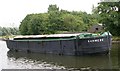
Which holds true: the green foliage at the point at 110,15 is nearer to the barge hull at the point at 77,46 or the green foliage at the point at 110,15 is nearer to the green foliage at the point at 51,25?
the barge hull at the point at 77,46

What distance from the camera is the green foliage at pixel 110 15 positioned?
2688 inches

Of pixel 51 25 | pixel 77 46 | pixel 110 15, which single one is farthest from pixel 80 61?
pixel 51 25

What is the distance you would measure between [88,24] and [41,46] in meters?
94.2

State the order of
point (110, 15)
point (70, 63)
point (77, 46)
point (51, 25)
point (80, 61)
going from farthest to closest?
point (51, 25), point (110, 15), point (77, 46), point (80, 61), point (70, 63)

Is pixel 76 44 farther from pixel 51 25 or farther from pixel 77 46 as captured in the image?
pixel 51 25

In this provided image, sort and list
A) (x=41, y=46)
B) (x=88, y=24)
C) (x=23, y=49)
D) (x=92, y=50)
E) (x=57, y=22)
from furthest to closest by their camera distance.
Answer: (x=88, y=24)
(x=57, y=22)
(x=23, y=49)
(x=41, y=46)
(x=92, y=50)

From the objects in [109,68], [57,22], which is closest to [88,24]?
[57,22]

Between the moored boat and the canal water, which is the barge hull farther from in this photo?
the canal water

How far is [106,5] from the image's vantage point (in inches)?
2778

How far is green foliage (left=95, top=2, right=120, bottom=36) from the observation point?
6827cm

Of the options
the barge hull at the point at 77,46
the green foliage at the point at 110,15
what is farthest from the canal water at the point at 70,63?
the green foliage at the point at 110,15

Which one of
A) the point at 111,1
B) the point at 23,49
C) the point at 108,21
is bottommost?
the point at 23,49

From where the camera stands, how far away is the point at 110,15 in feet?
225

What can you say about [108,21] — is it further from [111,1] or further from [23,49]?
[23,49]
